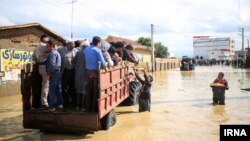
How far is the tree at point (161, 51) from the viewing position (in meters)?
76.0

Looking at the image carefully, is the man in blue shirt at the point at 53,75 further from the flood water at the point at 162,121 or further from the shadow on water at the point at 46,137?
the flood water at the point at 162,121

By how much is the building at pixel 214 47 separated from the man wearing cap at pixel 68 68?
3912 inches

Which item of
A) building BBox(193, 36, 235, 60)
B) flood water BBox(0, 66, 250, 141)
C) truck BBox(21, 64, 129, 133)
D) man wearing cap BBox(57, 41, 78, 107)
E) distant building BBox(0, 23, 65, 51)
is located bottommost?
flood water BBox(0, 66, 250, 141)

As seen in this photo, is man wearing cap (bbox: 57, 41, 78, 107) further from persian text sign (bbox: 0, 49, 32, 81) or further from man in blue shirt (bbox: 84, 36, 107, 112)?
persian text sign (bbox: 0, 49, 32, 81)

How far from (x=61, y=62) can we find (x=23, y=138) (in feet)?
6.50

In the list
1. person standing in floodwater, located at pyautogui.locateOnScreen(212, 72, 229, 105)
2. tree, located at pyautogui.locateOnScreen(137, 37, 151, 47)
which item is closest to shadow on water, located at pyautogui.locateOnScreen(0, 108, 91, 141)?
person standing in floodwater, located at pyautogui.locateOnScreen(212, 72, 229, 105)

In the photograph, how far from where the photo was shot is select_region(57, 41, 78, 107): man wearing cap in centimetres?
867

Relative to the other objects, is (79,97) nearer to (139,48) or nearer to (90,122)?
(90,122)

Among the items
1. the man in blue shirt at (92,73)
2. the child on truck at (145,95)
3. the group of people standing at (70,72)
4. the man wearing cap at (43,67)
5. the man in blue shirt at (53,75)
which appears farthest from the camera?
the child on truck at (145,95)

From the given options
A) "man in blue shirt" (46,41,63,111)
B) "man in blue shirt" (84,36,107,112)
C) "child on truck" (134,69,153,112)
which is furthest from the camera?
"child on truck" (134,69,153,112)

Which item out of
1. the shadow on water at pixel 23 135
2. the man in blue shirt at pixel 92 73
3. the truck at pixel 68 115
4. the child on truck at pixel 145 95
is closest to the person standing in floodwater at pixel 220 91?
the child on truck at pixel 145 95

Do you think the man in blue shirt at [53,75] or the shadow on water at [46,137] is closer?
A: the shadow on water at [46,137]

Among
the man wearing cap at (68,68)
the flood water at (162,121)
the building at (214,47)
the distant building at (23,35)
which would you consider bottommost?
the flood water at (162,121)

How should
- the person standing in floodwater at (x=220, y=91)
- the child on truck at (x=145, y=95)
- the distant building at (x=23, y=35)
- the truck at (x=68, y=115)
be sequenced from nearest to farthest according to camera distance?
1. the truck at (x=68, y=115)
2. the child on truck at (x=145, y=95)
3. the person standing in floodwater at (x=220, y=91)
4. the distant building at (x=23, y=35)
